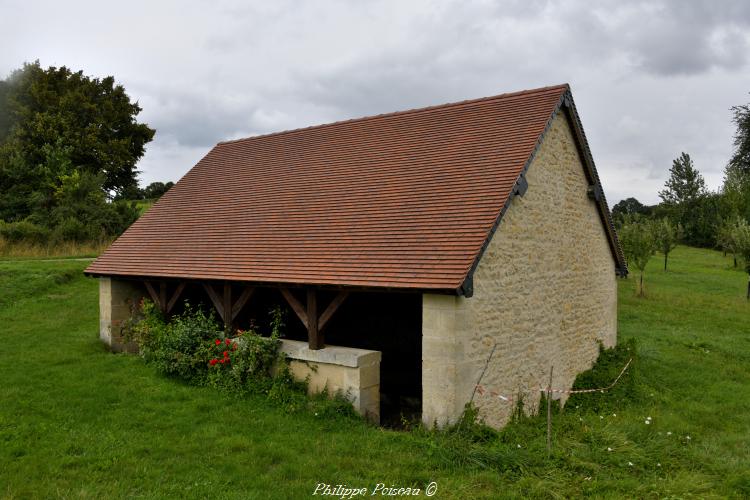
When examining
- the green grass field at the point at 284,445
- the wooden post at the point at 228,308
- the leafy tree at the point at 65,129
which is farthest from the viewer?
the leafy tree at the point at 65,129

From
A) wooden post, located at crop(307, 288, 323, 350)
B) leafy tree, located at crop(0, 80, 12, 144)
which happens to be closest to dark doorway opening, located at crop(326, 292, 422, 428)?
wooden post, located at crop(307, 288, 323, 350)

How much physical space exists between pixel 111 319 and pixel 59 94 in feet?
73.1

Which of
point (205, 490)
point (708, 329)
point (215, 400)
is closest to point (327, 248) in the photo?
point (215, 400)

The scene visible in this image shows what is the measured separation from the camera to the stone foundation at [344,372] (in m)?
7.68

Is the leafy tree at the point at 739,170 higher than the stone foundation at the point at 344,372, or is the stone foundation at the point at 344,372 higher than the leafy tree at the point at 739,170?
the leafy tree at the point at 739,170

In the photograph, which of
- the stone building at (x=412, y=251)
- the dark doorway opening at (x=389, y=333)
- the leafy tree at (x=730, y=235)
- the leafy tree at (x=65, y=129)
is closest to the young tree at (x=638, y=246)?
the leafy tree at (x=730, y=235)

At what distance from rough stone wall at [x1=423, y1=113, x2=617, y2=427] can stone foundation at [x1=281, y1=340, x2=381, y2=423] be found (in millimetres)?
960

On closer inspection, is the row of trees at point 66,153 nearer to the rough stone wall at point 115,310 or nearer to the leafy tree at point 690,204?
the rough stone wall at point 115,310

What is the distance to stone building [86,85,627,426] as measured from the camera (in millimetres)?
7504

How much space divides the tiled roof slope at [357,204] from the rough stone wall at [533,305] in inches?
17.8

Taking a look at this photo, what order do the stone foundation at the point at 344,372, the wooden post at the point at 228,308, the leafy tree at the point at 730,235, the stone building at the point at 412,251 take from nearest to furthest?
the stone building at the point at 412,251 → the stone foundation at the point at 344,372 → the wooden post at the point at 228,308 → the leafy tree at the point at 730,235

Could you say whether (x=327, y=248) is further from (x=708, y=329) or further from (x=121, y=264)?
(x=708, y=329)

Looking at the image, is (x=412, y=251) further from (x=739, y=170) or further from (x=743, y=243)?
(x=739, y=170)

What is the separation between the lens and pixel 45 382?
8508mm
